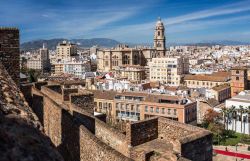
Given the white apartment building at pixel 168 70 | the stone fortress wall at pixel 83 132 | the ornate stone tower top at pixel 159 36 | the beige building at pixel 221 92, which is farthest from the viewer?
the ornate stone tower top at pixel 159 36

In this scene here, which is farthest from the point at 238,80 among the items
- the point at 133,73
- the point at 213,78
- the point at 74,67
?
the point at 74,67

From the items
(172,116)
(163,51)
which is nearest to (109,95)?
(172,116)

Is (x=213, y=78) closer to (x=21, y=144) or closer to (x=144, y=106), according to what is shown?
(x=144, y=106)

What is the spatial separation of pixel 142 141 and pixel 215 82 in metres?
76.8

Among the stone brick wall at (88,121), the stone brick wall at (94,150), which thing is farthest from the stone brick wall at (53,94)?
the stone brick wall at (94,150)

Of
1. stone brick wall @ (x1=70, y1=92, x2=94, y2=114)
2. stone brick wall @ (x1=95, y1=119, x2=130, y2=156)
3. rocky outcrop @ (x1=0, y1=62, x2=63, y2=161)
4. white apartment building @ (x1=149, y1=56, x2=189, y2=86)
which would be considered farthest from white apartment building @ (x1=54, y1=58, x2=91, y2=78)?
rocky outcrop @ (x1=0, y1=62, x2=63, y2=161)

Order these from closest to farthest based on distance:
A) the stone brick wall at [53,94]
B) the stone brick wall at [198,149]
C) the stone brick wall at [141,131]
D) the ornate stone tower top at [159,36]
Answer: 1. the stone brick wall at [198,149]
2. the stone brick wall at [141,131]
3. the stone brick wall at [53,94]
4. the ornate stone tower top at [159,36]

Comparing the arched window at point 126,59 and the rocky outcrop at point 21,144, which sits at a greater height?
the arched window at point 126,59

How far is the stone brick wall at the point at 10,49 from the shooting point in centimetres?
1199

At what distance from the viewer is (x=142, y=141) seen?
11.1 m

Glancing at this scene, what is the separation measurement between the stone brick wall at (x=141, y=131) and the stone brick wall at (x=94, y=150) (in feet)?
6.31

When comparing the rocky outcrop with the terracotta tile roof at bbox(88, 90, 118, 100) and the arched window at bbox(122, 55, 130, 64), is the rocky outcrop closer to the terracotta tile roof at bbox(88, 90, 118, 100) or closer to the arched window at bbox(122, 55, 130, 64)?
the terracotta tile roof at bbox(88, 90, 118, 100)

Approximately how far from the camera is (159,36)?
429ft

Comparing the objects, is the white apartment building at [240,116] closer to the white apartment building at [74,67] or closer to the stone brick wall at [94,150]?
the stone brick wall at [94,150]
